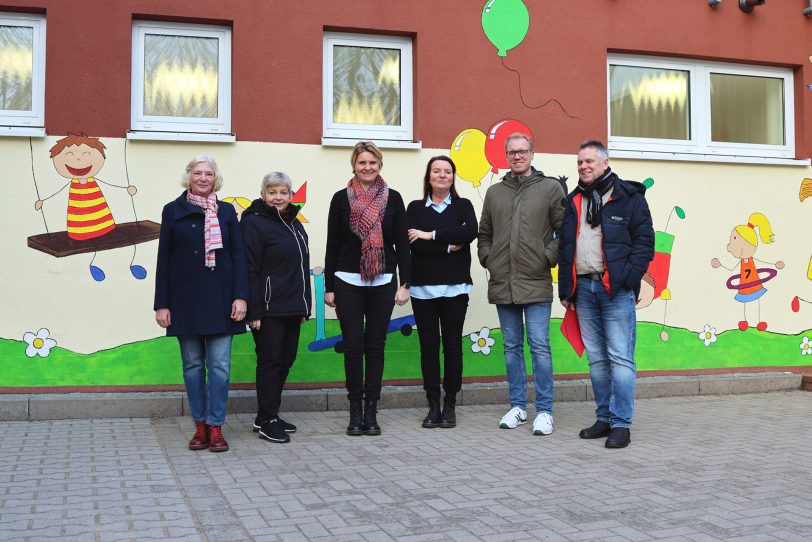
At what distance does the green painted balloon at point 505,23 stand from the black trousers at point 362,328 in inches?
115

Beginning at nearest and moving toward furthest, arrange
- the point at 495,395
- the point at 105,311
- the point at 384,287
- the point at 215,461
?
the point at 215,461
the point at 384,287
the point at 105,311
the point at 495,395

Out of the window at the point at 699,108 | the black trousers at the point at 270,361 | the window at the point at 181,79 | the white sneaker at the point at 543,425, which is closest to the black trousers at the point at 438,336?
the white sneaker at the point at 543,425

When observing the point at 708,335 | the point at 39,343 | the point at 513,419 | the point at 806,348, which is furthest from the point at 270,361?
the point at 806,348

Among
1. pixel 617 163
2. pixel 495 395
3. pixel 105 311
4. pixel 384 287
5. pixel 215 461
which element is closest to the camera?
pixel 215 461

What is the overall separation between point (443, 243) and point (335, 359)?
1.70 meters

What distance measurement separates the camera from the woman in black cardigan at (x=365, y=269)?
18.2ft

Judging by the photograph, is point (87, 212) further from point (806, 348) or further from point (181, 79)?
point (806, 348)

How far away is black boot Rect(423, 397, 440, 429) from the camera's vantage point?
19.3 ft

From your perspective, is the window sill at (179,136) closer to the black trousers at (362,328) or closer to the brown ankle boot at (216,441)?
the black trousers at (362,328)

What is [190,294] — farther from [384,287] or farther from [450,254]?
[450,254]

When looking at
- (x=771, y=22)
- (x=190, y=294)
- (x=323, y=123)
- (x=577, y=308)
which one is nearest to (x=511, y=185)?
(x=577, y=308)

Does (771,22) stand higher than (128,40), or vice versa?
(771,22)

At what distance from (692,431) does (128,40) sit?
17.8ft

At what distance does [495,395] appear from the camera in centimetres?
698
